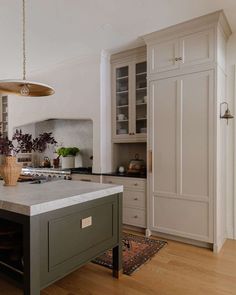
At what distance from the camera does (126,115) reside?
3949 mm

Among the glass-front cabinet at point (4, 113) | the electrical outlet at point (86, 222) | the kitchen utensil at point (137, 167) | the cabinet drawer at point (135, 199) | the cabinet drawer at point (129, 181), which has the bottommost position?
the cabinet drawer at point (135, 199)

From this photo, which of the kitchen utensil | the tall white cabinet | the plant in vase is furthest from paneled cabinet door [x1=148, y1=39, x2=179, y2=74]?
the plant in vase

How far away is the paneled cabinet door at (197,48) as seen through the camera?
113 inches

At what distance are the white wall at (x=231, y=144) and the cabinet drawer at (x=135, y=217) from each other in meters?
1.17

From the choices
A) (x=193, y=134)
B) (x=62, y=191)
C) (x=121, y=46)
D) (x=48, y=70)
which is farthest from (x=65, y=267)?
(x=48, y=70)

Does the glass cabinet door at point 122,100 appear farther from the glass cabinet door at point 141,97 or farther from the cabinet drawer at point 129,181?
the cabinet drawer at point 129,181

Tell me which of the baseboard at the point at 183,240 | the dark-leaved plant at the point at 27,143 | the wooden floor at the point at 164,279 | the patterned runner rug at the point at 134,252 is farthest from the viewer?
the dark-leaved plant at the point at 27,143

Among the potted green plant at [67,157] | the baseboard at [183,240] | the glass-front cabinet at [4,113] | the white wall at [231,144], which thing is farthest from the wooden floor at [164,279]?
the glass-front cabinet at [4,113]

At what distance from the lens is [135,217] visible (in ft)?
11.8

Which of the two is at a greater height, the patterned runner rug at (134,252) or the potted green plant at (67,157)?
the potted green plant at (67,157)

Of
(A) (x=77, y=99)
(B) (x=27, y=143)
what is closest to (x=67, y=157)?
(A) (x=77, y=99)

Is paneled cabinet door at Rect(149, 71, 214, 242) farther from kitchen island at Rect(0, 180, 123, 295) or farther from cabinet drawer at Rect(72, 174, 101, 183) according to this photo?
kitchen island at Rect(0, 180, 123, 295)

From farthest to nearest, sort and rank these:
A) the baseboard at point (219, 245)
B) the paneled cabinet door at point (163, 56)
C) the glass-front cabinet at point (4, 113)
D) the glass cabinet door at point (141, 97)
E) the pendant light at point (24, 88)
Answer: the glass-front cabinet at point (4, 113)
the glass cabinet door at point (141, 97)
the paneled cabinet door at point (163, 56)
the baseboard at point (219, 245)
the pendant light at point (24, 88)

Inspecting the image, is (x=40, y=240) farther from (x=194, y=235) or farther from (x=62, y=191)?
(x=194, y=235)
